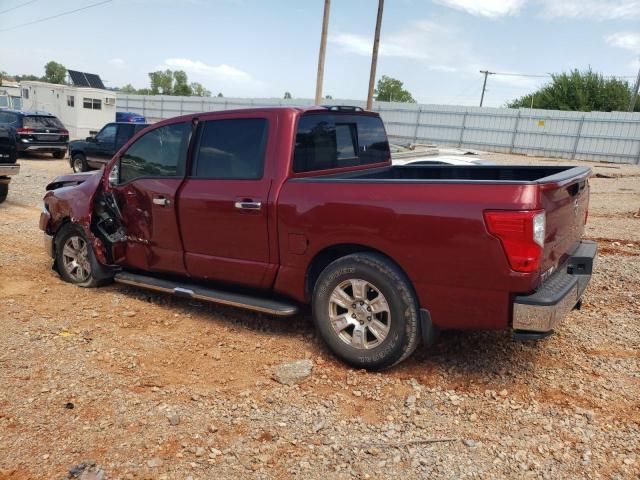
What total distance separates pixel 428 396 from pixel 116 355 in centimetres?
231

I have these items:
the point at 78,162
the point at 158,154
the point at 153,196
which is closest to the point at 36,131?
the point at 78,162

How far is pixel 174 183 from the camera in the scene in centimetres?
467

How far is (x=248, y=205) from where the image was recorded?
412 cm

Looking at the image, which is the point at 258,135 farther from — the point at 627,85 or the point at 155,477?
the point at 627,85

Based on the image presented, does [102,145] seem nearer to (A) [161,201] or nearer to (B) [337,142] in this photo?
(A) [161,201]

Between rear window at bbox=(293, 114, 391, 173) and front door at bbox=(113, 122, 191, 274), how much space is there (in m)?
1.11

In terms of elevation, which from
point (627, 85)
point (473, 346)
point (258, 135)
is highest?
point (627, 85)

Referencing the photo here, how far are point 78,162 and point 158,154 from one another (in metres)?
13.7

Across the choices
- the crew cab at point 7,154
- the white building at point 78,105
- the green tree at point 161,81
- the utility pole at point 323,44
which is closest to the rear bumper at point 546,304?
the crew cab at point 7,154

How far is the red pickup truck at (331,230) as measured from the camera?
3.18 meters

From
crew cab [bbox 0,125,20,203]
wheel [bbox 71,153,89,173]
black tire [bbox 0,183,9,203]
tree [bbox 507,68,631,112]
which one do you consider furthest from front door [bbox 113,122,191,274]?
tree [bbox 507,68,631,112]

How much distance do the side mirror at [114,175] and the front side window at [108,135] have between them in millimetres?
12184

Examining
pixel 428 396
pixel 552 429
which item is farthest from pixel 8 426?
pixel 552 429

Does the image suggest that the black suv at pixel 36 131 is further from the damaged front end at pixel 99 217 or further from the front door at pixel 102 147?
the damaged front end at pixel 99 217
